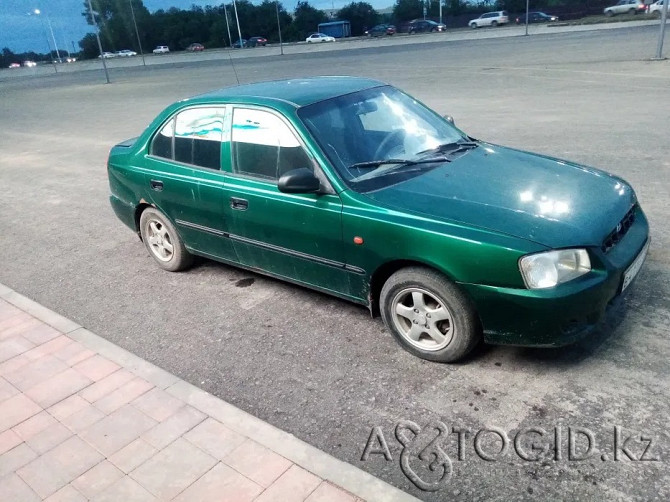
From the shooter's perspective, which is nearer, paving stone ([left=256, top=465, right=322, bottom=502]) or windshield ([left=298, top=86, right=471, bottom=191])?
paving stone ([left=256, top=465, right=322, bottom=502])

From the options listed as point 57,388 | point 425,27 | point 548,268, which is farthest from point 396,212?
point 425,27

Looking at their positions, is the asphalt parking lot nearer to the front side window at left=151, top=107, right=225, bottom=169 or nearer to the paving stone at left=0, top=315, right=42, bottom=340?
the paving stone at left=0, top=315, right=42, bottom=340

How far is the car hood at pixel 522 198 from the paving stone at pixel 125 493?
2.06 meters

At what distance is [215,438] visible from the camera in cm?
304

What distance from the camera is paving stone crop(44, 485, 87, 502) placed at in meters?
2.74

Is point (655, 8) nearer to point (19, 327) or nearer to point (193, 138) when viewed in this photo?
point (193, 138)

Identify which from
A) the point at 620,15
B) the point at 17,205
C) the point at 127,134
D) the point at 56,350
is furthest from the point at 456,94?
the point at 620,15

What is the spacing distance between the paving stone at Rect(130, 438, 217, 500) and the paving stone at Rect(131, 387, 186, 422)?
306 mm

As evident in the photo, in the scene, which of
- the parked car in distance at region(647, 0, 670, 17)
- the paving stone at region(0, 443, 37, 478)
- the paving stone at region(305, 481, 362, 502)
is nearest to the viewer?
the paving stone at region(305, 481, 362, 502)

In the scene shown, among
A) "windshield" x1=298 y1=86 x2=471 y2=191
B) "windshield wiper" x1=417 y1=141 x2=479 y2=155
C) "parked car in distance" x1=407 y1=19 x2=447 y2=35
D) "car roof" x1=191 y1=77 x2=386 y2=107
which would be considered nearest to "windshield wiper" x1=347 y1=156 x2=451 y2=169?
"windshield" x1=298 y1=86 x2=471 y2=191

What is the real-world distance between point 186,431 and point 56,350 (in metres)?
1.59

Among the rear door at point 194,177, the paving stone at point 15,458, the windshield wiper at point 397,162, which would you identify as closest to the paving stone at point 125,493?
the paving stone at point 15,458

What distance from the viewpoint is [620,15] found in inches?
1905

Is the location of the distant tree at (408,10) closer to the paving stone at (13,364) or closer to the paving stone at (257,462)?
the paving stone at (13,364)
